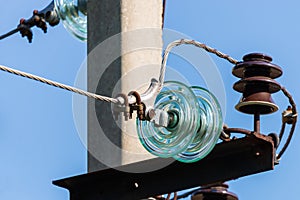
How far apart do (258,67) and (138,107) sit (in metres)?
0.98

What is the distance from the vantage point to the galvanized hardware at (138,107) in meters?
8.84

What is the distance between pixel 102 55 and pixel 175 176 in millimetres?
970

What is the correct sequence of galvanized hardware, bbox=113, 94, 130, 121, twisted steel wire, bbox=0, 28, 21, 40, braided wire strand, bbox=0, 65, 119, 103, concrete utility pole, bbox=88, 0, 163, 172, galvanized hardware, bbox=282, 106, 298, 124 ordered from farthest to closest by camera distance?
1. twisted steel wire, bbox=0, 28, 21, 40
2. galvanized hardware, bbox=282, 106, 298, 124
3. concrete utility pole, bbox=88, 0, 163, 172
4. galvanized hardware, bbox=113, 94, 130, 121
5. braided wire strand, bbox=0, 65, 119, 103

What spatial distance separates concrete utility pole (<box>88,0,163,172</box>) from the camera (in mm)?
9391

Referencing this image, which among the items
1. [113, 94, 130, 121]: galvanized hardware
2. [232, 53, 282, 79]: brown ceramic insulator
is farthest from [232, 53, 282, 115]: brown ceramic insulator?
[113, 94, 130, 121]: galvanized hardware

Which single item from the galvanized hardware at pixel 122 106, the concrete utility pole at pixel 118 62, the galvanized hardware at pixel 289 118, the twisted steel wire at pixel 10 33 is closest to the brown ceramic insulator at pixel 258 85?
the galvanized hardware at pixel 289 118

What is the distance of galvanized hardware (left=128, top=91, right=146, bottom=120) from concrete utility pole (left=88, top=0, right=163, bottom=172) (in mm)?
464

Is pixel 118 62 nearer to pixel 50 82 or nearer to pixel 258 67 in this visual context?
pixel 258 67

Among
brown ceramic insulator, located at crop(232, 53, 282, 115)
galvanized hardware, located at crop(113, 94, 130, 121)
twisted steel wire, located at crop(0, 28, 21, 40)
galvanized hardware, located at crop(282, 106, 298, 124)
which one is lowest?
galvanized hardware, located at crop(113, 94, 130, 121)

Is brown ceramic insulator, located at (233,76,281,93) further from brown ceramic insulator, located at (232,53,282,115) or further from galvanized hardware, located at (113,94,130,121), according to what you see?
galvanized hardware, located at (113,94,130,121)

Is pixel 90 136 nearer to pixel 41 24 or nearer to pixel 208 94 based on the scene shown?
pixel 208 94

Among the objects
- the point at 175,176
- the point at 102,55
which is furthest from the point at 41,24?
the point at 175,176

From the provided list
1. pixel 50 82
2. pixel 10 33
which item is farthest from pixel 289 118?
pixel 10 33

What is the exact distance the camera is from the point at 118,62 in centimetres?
964
